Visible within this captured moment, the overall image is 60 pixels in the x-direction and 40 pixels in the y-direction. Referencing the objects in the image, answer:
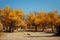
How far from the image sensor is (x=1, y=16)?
57.4 meters

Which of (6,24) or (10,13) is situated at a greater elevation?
(10,13)

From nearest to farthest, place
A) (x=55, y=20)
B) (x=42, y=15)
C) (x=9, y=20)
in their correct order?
(x=9, y=20) → (x=55, y=20) → (x=42, y=15)

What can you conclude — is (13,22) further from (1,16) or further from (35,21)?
(35,21)

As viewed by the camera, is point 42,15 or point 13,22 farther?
point 42,15

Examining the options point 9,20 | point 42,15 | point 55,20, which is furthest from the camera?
point 42,15

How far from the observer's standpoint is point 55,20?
2414 inches

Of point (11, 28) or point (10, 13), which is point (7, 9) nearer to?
point (10, 13)

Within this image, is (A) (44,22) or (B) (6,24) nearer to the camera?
(B) (6,24)

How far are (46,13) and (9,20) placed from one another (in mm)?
14565

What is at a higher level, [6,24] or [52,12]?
[52,12]

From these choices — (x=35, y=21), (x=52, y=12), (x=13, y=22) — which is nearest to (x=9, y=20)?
(x=13, y=22)

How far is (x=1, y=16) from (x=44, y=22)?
15.9 m

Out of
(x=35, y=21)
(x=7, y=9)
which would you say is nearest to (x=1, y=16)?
(x=7, y=9)

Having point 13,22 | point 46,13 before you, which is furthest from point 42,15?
point 13,22
